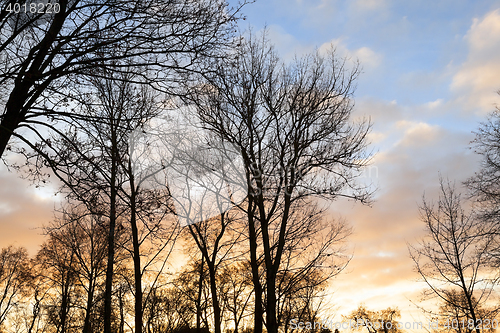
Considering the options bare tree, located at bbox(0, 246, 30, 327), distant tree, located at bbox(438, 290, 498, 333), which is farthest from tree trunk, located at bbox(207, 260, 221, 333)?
bare tree, located at bbox(0, 246, 30, 327)

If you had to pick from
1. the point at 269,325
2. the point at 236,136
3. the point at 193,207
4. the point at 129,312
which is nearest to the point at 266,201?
the point at 236,136

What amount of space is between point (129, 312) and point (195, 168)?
2091 cm

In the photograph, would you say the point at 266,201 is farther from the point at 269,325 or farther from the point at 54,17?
the point at 54,17

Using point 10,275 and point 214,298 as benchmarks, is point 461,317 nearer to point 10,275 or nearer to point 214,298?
point 214,298

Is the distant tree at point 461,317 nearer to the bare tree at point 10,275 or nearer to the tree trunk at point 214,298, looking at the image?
the tree trunk at point 214,298

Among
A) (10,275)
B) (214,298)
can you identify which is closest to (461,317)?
(214,298)

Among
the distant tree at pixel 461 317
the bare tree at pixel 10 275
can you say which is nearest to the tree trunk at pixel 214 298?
the distant tree at pixel 461 317

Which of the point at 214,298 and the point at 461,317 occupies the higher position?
the point at 214,298

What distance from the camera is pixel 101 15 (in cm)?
506

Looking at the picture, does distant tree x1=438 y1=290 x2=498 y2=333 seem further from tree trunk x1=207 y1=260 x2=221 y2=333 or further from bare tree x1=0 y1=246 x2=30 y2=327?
bare tree x1=0 y1=246 x2=30 y2=327

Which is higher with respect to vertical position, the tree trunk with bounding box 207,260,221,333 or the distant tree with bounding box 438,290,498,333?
the tree trunk with bounding box 207,260,221,333

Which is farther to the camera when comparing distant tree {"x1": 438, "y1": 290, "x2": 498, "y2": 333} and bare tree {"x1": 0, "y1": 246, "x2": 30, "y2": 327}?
bare tree {"x1": 0, "y1": 246, "x2": 30, "y2": 327}

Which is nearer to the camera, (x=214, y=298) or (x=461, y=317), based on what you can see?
(x=214, y=298)

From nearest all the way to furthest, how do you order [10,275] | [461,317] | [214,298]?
[214,298]
[461,317]
[10,275]
